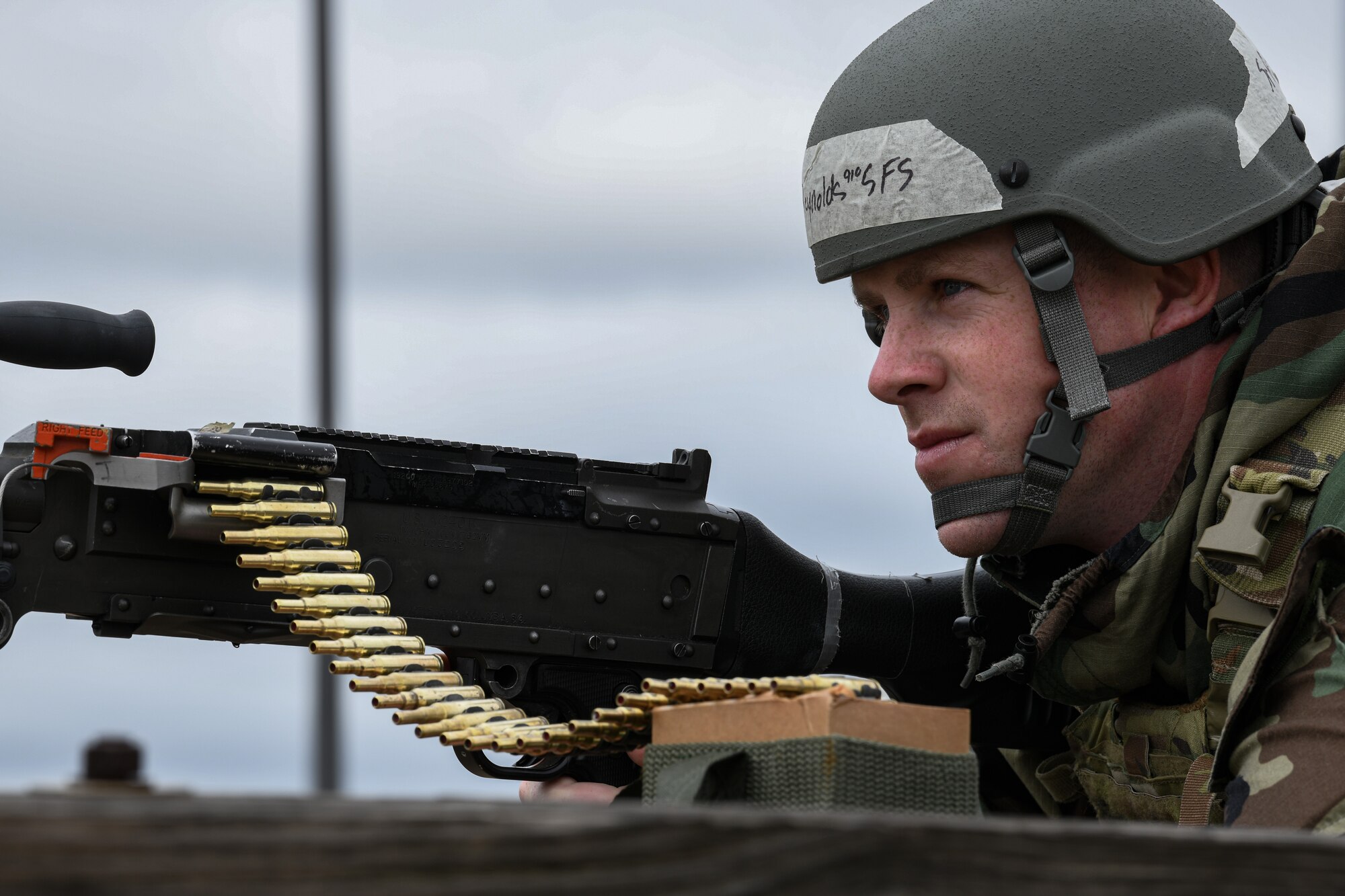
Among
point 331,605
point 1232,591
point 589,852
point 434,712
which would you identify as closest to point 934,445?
point 1232,591

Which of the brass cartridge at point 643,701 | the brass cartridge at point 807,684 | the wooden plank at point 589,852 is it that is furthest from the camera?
the brass cartridge at point 643,701

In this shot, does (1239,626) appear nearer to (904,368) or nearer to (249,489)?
(904,368)

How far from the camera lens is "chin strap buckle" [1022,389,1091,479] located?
301cm

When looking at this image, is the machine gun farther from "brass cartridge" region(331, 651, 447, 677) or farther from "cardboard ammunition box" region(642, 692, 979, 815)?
"cardboard ammunition box" region(642, 692, 979, 815)

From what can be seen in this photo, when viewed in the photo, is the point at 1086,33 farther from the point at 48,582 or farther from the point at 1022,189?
the point at 48,582

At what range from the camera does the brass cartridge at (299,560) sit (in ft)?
9.99

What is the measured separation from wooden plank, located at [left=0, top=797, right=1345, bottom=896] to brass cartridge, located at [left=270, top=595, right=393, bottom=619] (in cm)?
222

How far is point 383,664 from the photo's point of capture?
292 centimetres

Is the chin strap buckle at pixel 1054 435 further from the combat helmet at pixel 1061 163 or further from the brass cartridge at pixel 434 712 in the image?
the brass cartridge at pixel 434 712

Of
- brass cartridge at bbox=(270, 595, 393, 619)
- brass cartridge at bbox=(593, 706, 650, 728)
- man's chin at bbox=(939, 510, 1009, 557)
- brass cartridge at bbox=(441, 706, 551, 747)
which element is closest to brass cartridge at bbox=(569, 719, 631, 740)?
brass cartridge at bbox=(593, 706, 650, 728)

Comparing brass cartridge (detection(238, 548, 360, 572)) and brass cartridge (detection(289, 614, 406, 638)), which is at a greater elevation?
brass cartridge (detection(238, 548, 360, 572))

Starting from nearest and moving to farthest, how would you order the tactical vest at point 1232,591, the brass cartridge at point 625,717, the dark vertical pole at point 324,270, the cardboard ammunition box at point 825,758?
the cardboard ammunition box at point 825,758
the brass cartridge at point 625,717
the tactical vest at point 1232,591
the dark vertical pole at point 324,270

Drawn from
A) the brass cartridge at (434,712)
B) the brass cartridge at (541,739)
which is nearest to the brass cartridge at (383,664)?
the brass cartridge at (434,712)

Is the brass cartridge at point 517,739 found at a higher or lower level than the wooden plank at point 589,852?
lower
